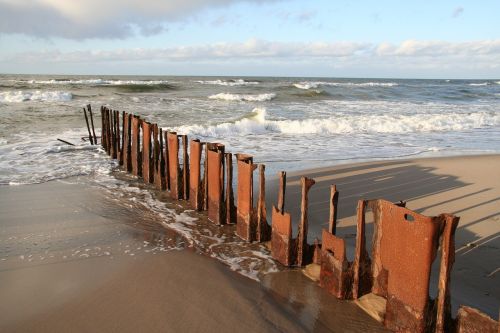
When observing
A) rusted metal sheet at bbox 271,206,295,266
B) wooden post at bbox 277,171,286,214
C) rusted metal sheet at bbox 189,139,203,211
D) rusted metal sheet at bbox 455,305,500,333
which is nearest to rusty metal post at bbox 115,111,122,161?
rusted metal sheet at bbox 189,139,203,211

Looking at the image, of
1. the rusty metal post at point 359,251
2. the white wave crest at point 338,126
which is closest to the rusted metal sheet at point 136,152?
the rusty metal post at point 359,251

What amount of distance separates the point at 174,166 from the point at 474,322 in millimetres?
A: 5205

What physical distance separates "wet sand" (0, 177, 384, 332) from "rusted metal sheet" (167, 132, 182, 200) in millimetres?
1162

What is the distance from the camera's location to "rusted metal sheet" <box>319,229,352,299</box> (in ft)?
12.9

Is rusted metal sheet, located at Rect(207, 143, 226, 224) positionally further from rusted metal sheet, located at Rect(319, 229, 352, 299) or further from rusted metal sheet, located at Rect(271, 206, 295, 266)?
rusted metal sheet, located at Rect(319, 229, 352, 299)

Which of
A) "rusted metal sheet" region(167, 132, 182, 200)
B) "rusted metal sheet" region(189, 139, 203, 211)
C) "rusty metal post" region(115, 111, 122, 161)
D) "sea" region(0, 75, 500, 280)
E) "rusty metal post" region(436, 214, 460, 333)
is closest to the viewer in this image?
"rusty metal post" region(436, 214, 460, 333)

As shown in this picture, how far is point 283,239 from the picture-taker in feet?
15.4

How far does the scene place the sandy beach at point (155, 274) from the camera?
12.0ft

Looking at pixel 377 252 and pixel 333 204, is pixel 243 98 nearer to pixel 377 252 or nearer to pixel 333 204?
pixel 333 204

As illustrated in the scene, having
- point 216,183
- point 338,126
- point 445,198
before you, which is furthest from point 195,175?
point 338,126

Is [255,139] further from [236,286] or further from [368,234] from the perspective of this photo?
[236,286]

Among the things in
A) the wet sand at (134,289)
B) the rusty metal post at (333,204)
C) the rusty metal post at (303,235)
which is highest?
the rusty metal post at (333,204)

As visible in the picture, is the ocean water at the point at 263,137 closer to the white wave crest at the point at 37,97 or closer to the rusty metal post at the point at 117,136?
the rusty metal post at the point at 117,136

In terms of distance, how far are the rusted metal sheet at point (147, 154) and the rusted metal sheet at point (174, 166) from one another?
1.04 meters
